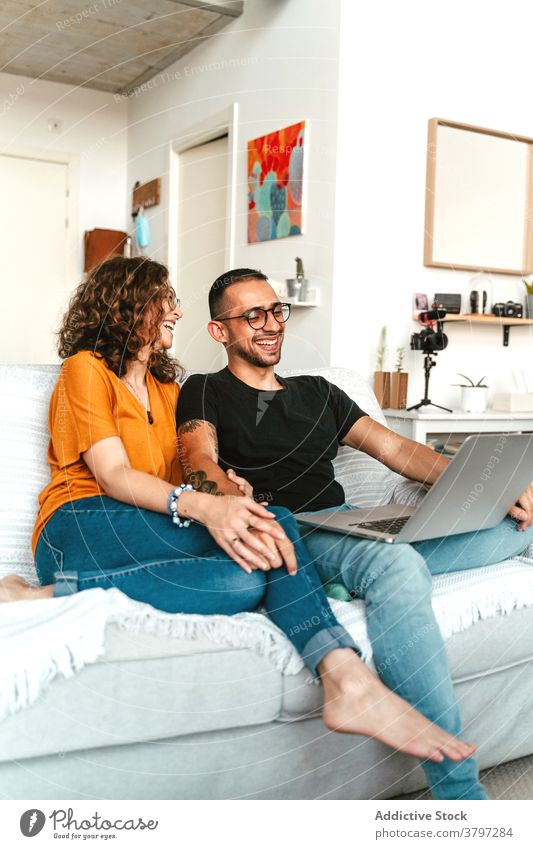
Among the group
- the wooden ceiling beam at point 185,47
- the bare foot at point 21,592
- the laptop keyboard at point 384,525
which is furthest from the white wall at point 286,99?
the bare foot at point 21,592

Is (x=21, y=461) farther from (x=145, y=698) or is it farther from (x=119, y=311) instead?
(x=145, y=698)

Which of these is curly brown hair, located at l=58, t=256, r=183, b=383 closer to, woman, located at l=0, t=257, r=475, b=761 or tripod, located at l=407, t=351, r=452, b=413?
woman, located at l=0, t=257, r=475, b=761

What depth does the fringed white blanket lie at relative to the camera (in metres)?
0.98

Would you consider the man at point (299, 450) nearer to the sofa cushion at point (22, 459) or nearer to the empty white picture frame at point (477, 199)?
the sofa cushion at point (22, 459)

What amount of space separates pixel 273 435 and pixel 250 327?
0.23 m

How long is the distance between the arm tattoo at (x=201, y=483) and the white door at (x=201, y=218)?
1.48 metres

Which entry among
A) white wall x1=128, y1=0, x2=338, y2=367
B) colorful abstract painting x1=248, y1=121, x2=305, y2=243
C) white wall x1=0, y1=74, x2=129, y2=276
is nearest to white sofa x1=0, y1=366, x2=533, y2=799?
white wall x1=128, y1=0, x2=338, y2=367

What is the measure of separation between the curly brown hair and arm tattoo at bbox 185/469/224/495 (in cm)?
23

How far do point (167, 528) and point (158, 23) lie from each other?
2.76 m

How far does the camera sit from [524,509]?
1525mm

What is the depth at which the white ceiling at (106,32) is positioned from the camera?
3.06 m
